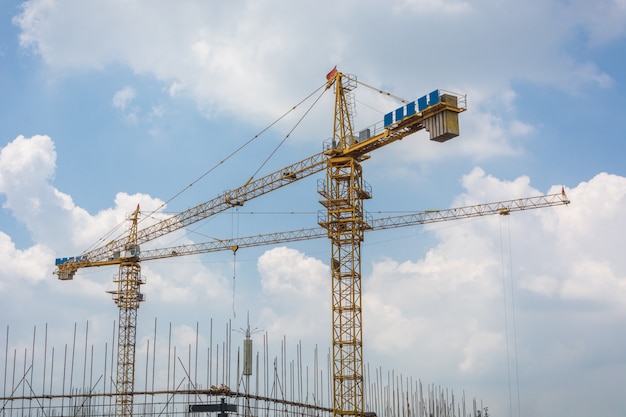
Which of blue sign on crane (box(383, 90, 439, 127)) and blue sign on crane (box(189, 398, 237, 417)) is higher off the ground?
blue sign on crane (box(383, 90, 439, 127))

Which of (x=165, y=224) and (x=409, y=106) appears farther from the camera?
(x=165, y=224)

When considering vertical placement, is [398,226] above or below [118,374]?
above

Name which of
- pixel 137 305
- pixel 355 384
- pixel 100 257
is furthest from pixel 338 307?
pixel 100 257

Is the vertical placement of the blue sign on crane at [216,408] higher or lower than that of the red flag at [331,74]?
lower

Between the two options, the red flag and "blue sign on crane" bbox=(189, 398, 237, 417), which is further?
the red flag

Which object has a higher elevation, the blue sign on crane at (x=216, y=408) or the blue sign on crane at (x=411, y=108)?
the blue sign on crane at (x=411, y=108)

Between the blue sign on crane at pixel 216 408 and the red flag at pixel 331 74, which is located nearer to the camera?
the blue sign on crane at pixel 216 408

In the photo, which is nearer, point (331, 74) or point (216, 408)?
point (216, 408)

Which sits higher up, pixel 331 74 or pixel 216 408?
pixel 331 74

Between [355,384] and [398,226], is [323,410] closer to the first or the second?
[355,384]

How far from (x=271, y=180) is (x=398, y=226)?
44.6ft

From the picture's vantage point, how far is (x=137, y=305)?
307 feet


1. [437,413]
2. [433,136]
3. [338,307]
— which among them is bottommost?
[437,413]

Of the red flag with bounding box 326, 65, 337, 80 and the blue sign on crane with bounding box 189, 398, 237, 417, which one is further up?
the red flag with bounding box 326, 65, 337, 80
